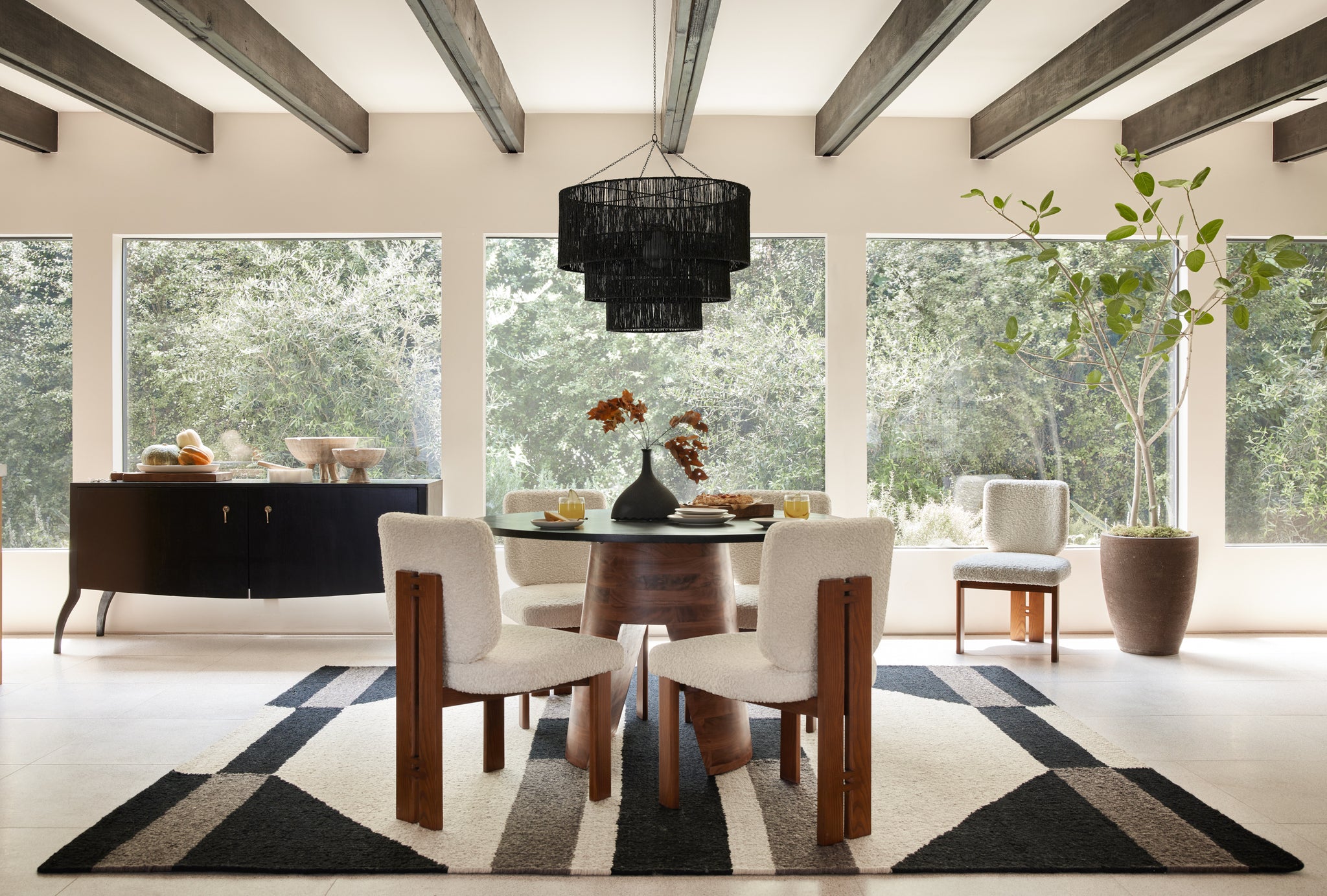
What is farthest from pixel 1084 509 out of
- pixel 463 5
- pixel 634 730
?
pixel 463 5

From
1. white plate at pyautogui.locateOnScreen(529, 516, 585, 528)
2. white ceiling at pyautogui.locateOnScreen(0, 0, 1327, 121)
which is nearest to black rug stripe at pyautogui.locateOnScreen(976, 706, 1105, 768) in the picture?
white plate at pyautogui.locateOnScreen(529, 516, 585, 528)

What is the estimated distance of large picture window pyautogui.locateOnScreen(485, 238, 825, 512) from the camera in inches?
196

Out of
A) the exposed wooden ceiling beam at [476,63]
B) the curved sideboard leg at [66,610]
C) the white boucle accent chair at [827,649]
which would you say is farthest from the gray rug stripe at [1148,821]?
the curved sideboard leg at [66,610]

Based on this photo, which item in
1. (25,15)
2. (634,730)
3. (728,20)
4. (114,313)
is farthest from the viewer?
(114,313)

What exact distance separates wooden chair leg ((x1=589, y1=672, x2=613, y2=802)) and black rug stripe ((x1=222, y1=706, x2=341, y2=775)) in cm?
102

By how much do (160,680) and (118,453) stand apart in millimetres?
1589

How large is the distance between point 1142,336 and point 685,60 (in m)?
3.05

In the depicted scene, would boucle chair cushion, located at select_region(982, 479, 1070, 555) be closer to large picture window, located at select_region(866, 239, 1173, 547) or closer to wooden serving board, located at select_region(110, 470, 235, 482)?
large picture window, located at select_region(866, 239, 1173, 547)

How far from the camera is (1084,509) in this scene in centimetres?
500

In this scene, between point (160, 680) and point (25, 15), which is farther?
point (160, 680)

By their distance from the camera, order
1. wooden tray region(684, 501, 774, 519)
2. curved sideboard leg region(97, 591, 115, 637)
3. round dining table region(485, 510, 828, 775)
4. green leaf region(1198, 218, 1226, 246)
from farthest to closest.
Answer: curved sideboard leg region(97, 591, 115, 637) → green leaf region(1198, 218, 1226, 246) → wooden tray region(684, 501, 774, 519) → round dining table region(485, 510, 828, 775)

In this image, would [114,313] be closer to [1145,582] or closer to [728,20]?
[728,20]

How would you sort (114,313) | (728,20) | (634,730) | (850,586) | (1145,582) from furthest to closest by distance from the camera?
(114,313)
(1145,582)
(728,20)
(634,730)
(850,586)

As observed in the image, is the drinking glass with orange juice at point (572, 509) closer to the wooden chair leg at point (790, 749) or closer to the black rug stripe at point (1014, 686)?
the wooden chair leg at point (790, 749)
